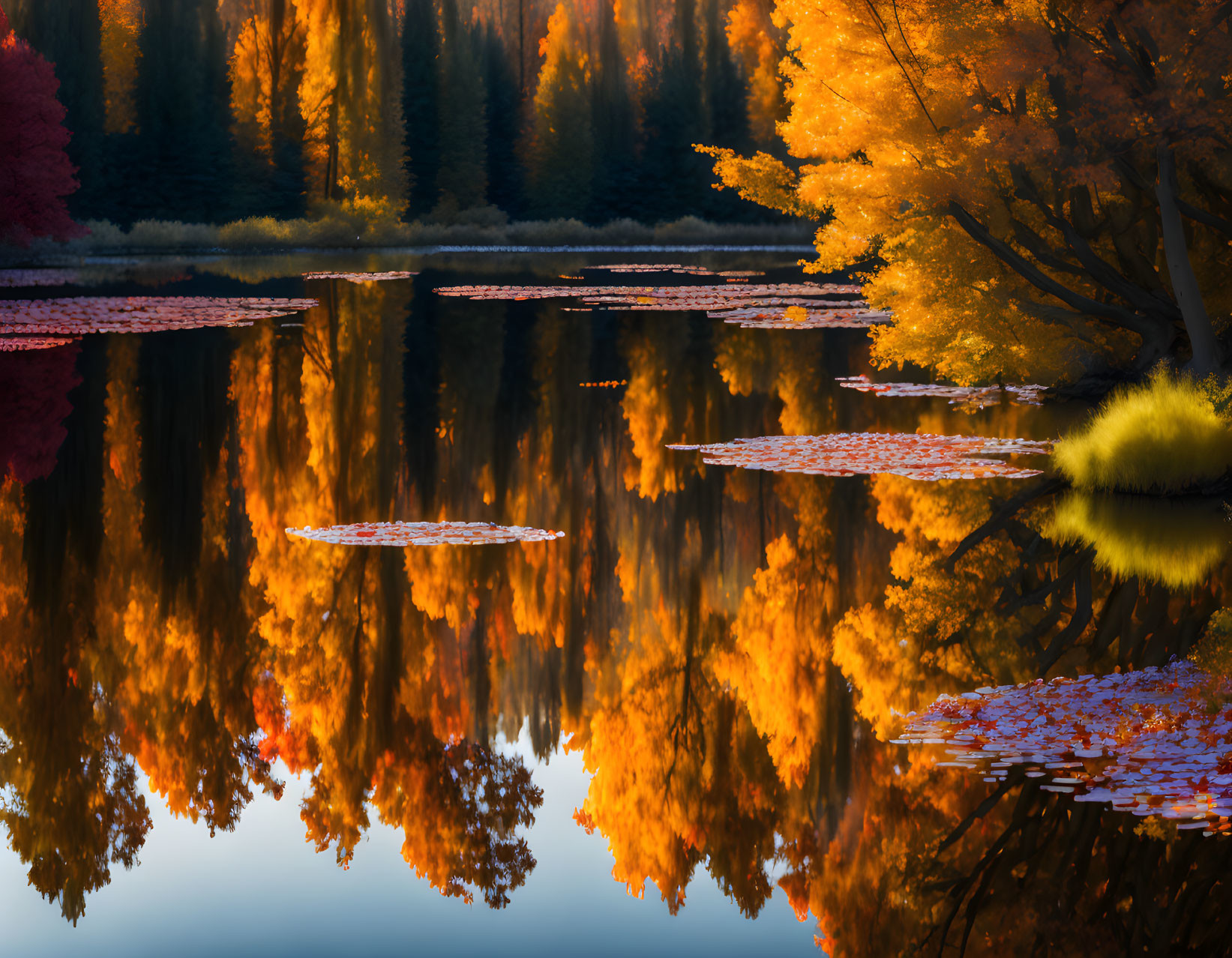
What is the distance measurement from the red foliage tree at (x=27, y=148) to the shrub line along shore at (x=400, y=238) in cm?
360

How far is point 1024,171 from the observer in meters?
18.8

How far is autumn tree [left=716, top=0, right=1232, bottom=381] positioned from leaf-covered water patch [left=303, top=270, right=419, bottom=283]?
3041 centimetres

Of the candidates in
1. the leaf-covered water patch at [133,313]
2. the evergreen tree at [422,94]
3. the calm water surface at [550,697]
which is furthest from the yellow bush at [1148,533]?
the evergreen tree at [422,94]

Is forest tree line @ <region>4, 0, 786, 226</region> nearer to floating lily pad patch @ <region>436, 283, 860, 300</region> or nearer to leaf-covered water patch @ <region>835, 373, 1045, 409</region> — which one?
floating lily pad patch @ <region>436, 283, 860, 300</region>

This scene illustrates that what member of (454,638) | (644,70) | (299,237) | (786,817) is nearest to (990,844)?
(786,817)

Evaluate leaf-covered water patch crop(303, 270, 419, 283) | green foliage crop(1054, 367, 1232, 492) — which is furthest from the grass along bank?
green foliage crop(1054, 367, 1232, 492)

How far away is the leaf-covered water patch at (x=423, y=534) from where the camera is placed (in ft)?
40.7

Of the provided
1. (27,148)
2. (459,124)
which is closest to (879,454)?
(27,148)

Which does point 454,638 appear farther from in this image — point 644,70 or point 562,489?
point 644,70

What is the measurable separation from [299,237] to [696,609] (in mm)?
65496

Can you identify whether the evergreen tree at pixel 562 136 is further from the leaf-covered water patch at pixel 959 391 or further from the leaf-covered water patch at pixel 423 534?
the leaf-covered water patch at pixel 423 534

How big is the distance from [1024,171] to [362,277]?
119 feet

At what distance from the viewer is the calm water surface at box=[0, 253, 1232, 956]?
233 inches

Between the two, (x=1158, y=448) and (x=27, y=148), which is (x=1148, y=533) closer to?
(x=1158, y=448)
